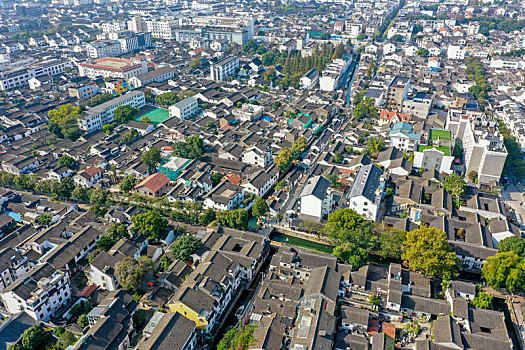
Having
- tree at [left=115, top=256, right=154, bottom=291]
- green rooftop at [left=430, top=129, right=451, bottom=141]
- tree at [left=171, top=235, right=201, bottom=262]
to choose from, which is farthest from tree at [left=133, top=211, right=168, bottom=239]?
green rooftop at [left=430, top=129, right=451, bottom=141]

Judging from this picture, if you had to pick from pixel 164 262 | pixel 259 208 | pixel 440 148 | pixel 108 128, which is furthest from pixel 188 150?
pixel 440 148

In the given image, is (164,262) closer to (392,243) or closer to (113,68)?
(392,243)

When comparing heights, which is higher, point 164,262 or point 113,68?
point 113,68

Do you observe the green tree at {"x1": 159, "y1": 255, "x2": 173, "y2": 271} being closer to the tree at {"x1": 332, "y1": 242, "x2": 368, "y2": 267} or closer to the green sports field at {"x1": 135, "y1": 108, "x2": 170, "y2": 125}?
the tree at {"x1": 332, "y1": 242, "x2": 368, "y2": 267}

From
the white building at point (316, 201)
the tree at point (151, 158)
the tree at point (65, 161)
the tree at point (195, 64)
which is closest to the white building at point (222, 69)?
the tree at point (195, 64)

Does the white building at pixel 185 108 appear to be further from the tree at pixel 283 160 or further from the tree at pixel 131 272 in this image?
the tree at pixel 131 272

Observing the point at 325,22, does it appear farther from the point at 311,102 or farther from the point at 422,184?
the point at 422,184
